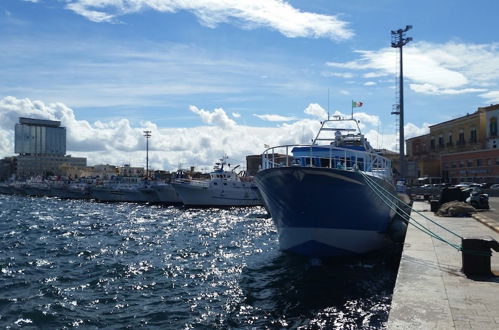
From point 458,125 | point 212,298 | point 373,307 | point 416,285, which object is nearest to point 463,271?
point 416,285

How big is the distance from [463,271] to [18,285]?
1166 cm

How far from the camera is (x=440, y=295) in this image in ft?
25.8

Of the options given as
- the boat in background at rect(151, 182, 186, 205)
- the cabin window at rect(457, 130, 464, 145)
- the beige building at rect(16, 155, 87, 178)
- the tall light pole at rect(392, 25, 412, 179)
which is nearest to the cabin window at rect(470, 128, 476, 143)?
the cabin window at rect(457, 130, 464, 145)

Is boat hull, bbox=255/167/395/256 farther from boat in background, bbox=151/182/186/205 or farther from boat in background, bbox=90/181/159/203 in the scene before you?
boat in background, bbox=90/181/159/203

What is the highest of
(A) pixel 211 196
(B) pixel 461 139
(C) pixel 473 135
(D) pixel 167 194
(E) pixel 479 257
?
(C) pixel 473 135

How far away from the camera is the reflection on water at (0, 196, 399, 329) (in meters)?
10.7

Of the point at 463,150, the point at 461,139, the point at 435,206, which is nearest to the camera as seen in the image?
the point at 435,206

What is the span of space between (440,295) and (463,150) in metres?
62.5

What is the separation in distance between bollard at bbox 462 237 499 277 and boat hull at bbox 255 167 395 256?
590 cm

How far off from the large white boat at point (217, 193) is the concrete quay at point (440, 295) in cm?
4656

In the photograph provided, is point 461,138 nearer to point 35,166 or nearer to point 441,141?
point 441,141

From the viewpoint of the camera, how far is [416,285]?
8.56m

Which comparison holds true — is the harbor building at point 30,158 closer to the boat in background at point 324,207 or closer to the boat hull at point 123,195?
the boat hull at point 123,195

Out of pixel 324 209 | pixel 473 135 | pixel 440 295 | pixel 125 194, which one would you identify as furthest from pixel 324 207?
pixel 125 194
